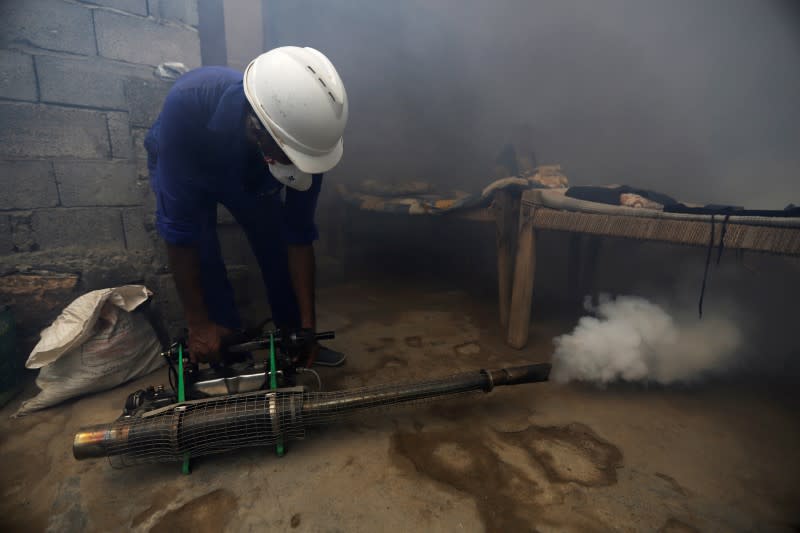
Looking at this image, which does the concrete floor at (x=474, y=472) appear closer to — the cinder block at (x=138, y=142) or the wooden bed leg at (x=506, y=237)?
the wooden bed leg at (x=506, y=237)

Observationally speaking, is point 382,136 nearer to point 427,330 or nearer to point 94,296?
point 427,330

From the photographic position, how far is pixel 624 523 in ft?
4.86

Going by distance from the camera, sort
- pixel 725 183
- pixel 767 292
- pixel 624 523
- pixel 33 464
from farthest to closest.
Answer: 1. pixel 725 183
2. pixel 767 292
3. pixel 33 464
4. pixel 624 523

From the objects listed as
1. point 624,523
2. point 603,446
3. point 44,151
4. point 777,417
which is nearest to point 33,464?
point 44,151

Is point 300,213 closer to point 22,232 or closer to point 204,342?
point 204,342

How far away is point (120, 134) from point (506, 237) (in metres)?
3.08

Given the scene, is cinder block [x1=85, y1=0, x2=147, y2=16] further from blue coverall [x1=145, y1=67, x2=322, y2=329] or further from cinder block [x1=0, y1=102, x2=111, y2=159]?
blue coverall [x1=145, y1=67, x2=322, y2=329]

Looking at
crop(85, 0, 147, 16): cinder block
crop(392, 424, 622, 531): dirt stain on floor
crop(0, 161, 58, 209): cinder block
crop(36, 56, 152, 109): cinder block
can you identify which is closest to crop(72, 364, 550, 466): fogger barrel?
crop(392, 424, 622, 531): dirt stain on floor

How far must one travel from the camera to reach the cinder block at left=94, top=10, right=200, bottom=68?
2.67 metres

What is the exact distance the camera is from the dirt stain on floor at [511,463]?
1.55m

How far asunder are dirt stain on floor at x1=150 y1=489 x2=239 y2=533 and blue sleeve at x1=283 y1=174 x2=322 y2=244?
140cm

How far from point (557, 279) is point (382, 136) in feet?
Answer: 11.0

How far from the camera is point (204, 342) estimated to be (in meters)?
1.85

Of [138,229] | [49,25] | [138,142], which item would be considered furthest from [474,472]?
[49,25]
